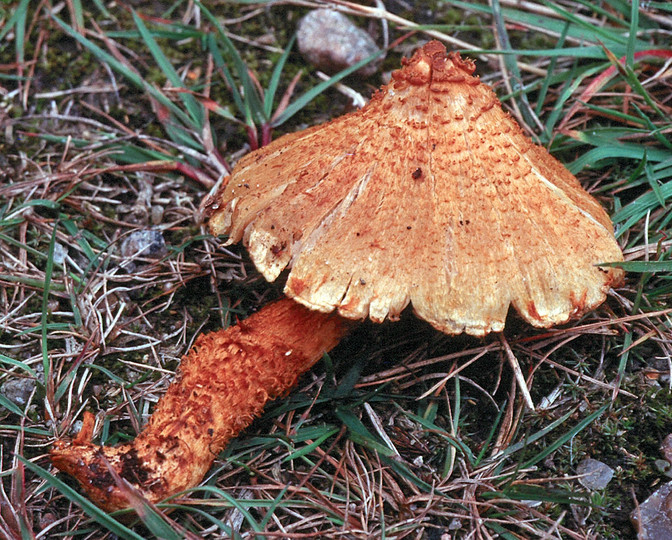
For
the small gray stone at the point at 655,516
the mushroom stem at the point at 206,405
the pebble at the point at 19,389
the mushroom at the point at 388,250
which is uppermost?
the mushroom at the point at 388,250

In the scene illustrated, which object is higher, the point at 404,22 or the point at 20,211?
the point at 404,22

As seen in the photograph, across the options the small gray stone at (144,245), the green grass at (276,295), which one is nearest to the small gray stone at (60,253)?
the green grass at (276,295)

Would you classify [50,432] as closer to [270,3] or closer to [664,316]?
[664,316]

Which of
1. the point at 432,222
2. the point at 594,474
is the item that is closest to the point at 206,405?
the point at 432,222

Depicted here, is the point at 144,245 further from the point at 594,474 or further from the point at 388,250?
the point at 594,474

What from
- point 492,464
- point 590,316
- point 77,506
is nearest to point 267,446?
point 77,506

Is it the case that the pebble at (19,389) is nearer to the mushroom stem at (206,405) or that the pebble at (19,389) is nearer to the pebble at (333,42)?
the mushroom stem at (206,405)

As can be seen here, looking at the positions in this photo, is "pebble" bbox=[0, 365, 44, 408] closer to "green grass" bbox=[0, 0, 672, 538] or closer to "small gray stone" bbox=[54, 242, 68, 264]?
"green grass" bbox=[0, 0, 672, 538]

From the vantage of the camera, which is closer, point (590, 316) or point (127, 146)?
point (590, 316)
